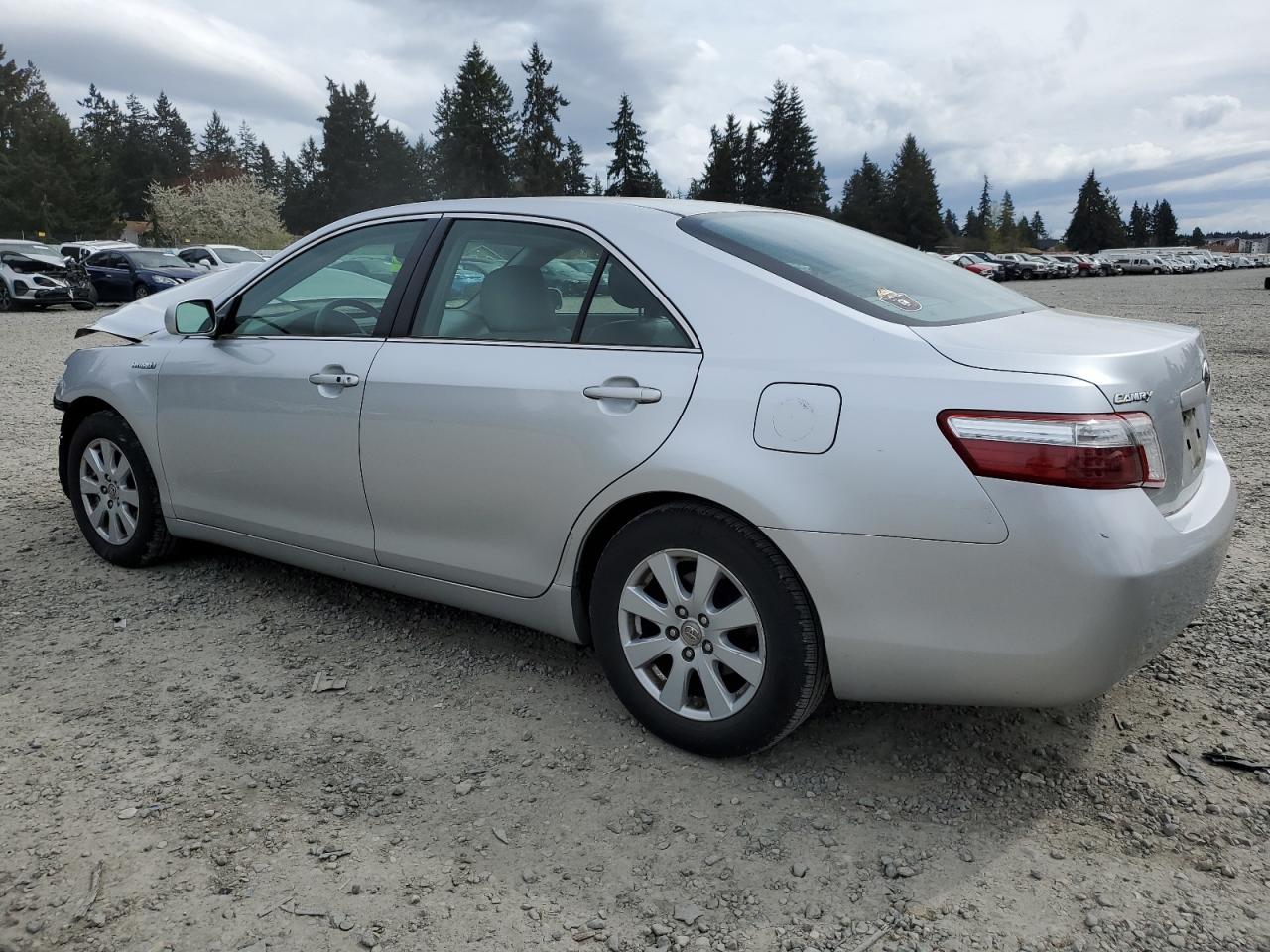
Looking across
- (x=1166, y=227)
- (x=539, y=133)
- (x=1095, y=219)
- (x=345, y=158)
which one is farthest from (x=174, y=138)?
(x=1166, y=227)

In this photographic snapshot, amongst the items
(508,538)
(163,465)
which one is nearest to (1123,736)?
(508,538)

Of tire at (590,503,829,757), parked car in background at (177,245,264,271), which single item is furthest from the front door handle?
parked car in background at (177,245,264,271)

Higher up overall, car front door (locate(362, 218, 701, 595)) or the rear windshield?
the rear windshield

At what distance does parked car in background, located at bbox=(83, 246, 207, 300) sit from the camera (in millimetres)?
23531

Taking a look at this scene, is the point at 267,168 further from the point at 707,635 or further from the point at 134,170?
the point at 707,635

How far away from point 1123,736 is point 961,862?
2.88 feet

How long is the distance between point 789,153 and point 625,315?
90548 millimetres

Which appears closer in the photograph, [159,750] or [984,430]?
[984,430]

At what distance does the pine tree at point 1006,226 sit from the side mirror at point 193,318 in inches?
4427

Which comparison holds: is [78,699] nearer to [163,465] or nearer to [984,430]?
[163,465]

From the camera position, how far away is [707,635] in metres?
2.74

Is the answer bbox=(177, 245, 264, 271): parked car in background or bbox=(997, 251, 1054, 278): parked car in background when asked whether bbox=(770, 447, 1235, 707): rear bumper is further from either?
bbox=(997, 251, 1054, 278): parked car in background

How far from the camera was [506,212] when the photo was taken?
3420 millimetres

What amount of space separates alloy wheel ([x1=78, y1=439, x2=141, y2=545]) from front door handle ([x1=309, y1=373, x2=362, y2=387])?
1369 mm
